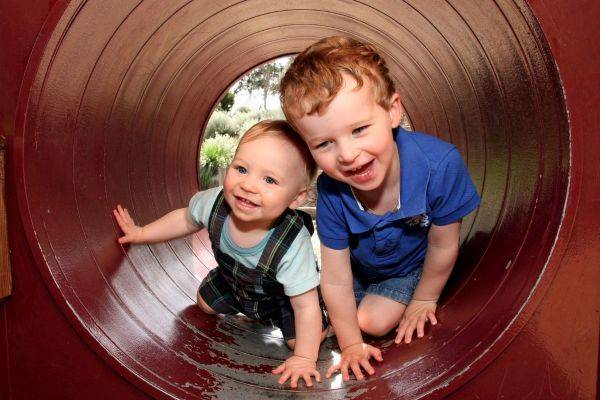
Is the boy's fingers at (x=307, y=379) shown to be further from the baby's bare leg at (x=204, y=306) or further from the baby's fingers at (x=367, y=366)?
the baby's bare leg at (x=204, y=306)

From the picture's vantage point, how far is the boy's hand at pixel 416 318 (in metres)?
2.38

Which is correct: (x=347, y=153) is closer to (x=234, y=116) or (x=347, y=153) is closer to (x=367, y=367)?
(x=367, y=367)

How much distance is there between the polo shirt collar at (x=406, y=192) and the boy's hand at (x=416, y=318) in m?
0.43

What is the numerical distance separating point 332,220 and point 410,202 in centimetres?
31

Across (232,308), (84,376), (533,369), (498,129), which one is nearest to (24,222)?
(84,376)

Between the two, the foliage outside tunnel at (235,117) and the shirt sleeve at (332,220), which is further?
the foliage outside tunnel at (235,117)

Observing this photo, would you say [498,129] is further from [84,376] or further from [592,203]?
[84,376]

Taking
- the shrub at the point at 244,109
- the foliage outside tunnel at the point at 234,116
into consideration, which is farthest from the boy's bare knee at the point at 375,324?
the shrub at the point at 244,109

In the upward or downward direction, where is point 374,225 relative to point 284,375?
upward

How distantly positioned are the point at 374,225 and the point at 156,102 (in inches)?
59.0

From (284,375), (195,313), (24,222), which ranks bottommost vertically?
(284,375)

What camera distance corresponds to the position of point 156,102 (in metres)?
3.22

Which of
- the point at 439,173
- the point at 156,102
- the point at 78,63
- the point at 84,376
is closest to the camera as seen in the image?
the point at 84,376

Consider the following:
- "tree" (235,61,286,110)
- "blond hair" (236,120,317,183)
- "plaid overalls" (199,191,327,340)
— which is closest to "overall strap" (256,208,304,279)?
"plaid overalls" (199,191,327,340)
